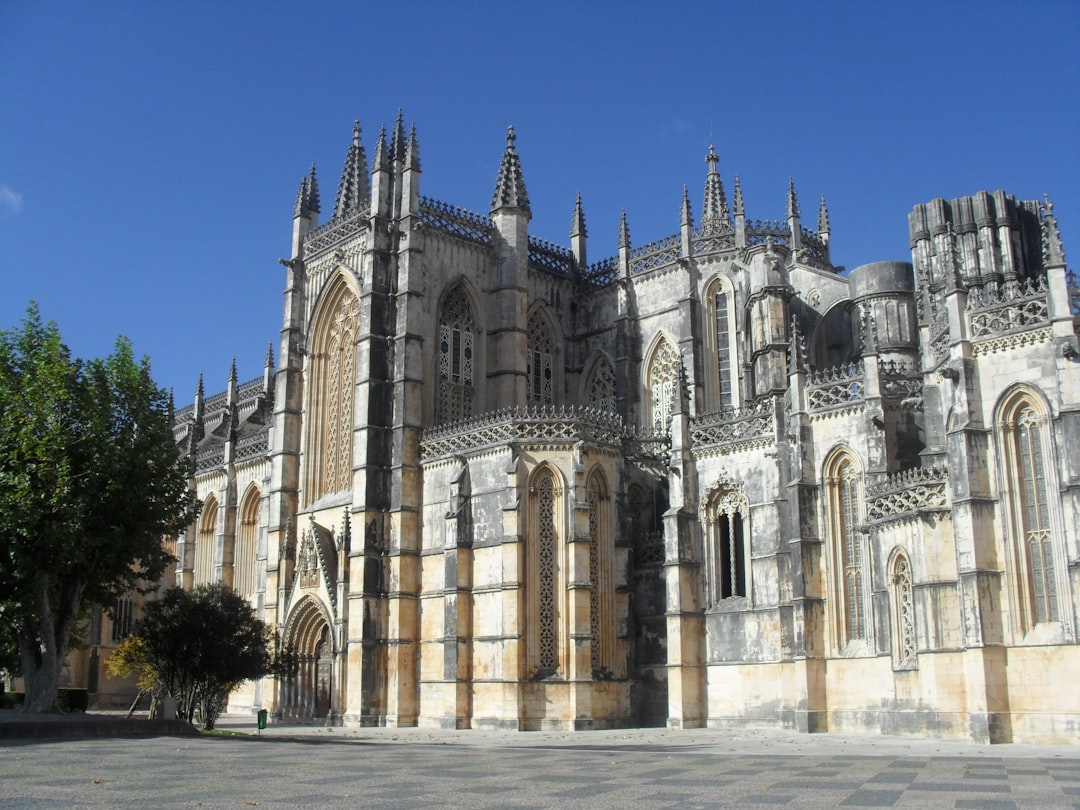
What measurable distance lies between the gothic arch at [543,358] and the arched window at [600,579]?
954 centimetres

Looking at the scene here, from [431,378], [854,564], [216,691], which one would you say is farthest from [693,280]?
[216,691]

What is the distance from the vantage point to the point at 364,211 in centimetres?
4659

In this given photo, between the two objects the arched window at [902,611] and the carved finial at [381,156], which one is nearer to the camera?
the arched window at [902,611]

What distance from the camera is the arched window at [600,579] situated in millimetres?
38438

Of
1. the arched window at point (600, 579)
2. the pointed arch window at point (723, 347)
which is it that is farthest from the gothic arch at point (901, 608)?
the pointed arch window at point (723, 347)

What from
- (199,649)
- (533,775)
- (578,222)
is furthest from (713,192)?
(533,775)

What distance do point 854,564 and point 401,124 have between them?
2588cm

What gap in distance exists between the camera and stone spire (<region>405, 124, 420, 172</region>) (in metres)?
45.5

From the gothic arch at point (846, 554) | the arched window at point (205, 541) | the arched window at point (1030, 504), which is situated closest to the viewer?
the arched window at point (1030, 504)

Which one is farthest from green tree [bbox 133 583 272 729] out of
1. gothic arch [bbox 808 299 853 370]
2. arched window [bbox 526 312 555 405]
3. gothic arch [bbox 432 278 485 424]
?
gothic arch [bbox 808 299 853 370]

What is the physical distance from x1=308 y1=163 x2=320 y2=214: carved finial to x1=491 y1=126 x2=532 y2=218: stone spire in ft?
Result: 29.7

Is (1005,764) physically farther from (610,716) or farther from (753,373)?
(753,373)

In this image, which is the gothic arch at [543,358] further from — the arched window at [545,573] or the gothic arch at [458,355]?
the arched window at [545,573]

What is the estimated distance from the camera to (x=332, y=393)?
4797 cm
